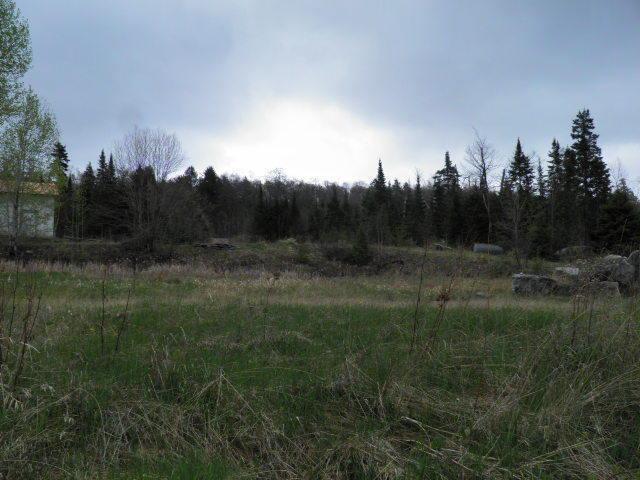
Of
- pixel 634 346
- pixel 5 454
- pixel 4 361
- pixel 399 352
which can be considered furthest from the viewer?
pixel 399 352

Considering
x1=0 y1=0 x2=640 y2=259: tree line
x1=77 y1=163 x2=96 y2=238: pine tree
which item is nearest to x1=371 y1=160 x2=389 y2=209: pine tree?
x1=0 y1=0 x2=640 y2=259: tree line

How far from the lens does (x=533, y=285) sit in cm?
1178

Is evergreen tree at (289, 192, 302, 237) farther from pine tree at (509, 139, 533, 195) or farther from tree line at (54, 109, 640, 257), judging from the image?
pine tree at (509, 139, 533, 195)

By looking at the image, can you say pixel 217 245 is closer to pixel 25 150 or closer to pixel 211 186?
pixel 25 150

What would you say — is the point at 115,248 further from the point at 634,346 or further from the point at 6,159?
the point at 634,346

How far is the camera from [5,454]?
2406 millimetres

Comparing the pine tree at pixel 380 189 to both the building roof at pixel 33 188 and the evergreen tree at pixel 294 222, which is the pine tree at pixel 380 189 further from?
the building roof at pixel 33 188

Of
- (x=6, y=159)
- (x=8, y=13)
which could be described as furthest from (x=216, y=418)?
(x=6, y=159)

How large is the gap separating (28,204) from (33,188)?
118 centimetres

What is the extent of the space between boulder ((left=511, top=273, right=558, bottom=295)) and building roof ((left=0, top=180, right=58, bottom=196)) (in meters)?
23.4

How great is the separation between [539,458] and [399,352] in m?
1.62

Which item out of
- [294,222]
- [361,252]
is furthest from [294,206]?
[361,252]

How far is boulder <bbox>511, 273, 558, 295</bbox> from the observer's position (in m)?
11.4

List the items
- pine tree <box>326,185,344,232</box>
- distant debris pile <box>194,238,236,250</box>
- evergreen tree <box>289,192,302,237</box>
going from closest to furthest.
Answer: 1. distant debris pile <box>194,238,236,250</box>
2. evergreen tree <box>289,192,302,237</box>
3. pine tree <box>326,185,344,232</box>
